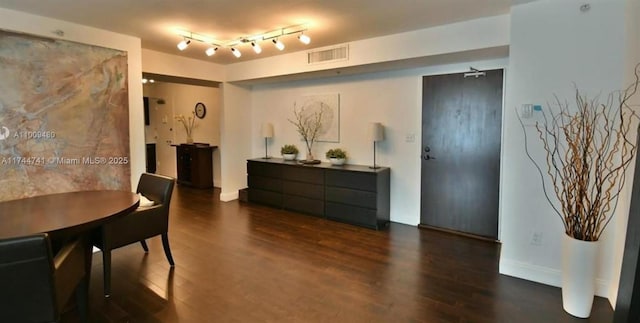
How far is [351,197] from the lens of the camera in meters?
4.42

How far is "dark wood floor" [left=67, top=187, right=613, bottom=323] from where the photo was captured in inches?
91.4

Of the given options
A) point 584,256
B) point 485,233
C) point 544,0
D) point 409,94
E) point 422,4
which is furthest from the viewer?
point 409,94

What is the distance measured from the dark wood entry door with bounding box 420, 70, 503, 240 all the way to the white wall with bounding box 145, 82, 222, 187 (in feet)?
14.0

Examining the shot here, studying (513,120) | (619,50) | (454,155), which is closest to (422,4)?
(513,120)

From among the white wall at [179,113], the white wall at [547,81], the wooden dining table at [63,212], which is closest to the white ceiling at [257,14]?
the white wall at [547,81]

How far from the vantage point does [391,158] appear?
15.0 ft

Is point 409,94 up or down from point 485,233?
up

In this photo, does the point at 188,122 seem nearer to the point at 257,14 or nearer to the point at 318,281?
the point at 257,14

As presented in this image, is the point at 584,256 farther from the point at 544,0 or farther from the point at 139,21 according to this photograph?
the point at 139,21

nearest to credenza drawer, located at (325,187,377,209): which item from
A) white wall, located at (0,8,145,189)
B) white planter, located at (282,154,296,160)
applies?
white planter, located at (282,154,296,160)

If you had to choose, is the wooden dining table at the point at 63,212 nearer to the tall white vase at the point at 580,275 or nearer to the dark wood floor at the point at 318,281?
the dark wood floor at the point at 318,281

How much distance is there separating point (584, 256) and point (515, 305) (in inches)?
22.7

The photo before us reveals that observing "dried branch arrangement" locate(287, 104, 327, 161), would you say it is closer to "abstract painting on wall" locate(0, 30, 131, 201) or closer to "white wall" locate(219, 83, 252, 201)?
"white wall" locate(219, 83, 252, 201)

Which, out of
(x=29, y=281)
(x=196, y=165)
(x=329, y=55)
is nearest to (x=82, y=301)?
(x=29, y=281)
